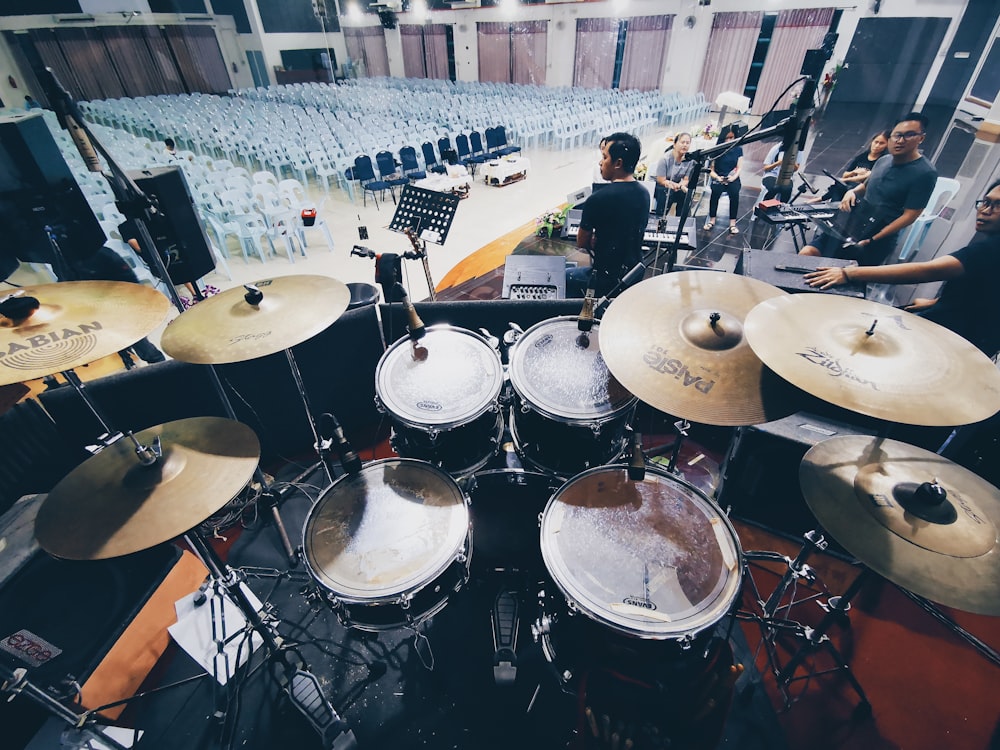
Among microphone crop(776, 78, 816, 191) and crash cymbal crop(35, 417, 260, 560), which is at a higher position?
microphone crop(776, 78, 816, 191)

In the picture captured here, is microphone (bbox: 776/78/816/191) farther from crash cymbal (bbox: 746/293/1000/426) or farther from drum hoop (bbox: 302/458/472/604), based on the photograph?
drum hoop (bbox: 302/458/472/604)

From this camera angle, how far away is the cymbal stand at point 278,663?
1920mm

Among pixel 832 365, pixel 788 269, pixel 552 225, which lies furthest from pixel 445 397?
pixel 552 225

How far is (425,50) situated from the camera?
2111cm

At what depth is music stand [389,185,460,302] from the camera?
129 inches

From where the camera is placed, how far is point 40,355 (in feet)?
4.98

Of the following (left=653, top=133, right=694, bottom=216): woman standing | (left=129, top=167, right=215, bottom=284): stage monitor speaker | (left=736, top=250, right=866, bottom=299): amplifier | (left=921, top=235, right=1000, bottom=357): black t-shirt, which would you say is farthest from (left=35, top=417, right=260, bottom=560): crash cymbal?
(left=653, top=133, right=694, bottom=216): woman standing

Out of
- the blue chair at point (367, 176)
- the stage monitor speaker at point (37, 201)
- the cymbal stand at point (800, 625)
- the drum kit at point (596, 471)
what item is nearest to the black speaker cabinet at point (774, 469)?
the cymbal stand at point (800, 625)

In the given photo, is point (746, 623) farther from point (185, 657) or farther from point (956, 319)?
point (185, 657)

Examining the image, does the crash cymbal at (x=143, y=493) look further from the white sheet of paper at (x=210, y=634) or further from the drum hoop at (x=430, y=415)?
the white sheet of paper at (x=210, y=634)

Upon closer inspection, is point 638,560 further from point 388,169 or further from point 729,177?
point 388,169

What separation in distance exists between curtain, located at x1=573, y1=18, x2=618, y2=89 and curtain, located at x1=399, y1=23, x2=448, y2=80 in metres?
6.96

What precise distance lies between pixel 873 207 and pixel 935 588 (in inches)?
153

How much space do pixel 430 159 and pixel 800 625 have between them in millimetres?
10181
